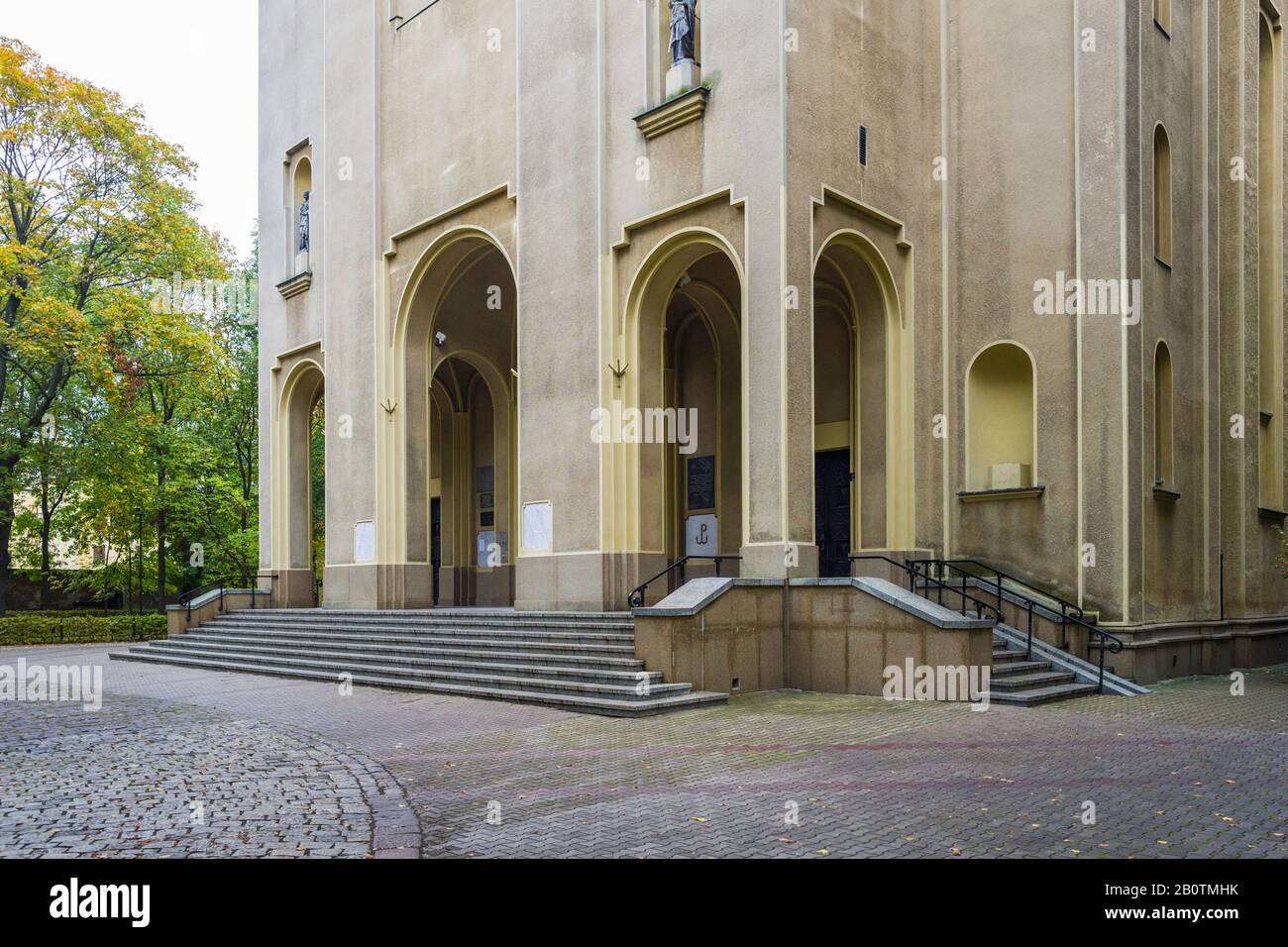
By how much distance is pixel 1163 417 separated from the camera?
1738cm

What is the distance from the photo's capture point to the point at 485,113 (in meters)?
20.3

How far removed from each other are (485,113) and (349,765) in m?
14.6

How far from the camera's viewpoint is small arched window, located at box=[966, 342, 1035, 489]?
1711cm

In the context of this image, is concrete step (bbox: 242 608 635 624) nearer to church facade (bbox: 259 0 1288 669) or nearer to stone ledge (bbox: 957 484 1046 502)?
church facade (bbox: 259 0 1288 669)

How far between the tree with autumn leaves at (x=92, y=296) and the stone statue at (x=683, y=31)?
18238 millimetres

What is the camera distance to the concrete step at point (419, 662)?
13.1m

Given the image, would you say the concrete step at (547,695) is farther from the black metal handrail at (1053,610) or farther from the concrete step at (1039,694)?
the black metal handrail at (1053,610)

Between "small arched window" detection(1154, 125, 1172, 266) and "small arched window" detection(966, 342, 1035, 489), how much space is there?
3087 mm

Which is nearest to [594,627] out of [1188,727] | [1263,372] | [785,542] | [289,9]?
[785,542]

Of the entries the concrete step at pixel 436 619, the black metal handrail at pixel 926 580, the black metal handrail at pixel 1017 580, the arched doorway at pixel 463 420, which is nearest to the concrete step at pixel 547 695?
the concrete step at pixel 436 619

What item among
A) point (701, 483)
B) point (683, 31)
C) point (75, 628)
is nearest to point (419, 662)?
point (701, 483)

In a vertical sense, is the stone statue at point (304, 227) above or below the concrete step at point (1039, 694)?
above

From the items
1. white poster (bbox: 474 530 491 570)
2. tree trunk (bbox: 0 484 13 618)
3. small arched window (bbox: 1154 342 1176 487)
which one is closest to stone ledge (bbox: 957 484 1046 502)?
small arched window (bbox: 1154 342 1176 487)
